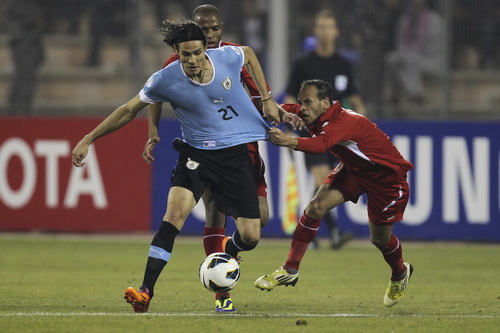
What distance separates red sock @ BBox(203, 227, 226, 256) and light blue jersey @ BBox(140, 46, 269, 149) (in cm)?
83

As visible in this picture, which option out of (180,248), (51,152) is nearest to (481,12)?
(180,248)

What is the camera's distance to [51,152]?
14117 millimetres

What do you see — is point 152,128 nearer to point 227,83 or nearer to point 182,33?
point 227,83

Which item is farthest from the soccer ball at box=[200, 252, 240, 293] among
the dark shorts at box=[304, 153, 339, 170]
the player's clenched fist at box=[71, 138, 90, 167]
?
the dark shorts at box=[304, 153, 339, 170]

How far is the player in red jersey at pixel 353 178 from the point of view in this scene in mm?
7762

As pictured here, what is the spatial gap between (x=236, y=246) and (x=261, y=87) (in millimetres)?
1201

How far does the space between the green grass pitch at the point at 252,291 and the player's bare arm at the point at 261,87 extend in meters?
1.44

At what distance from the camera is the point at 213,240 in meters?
7.98

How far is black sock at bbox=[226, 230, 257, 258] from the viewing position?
7.63 meters

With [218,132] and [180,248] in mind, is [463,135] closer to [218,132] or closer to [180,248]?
[180,248]

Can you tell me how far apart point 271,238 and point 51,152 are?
10.4ft

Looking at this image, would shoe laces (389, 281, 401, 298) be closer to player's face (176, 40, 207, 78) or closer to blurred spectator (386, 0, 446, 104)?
player's face (176, 40, 207, 78)

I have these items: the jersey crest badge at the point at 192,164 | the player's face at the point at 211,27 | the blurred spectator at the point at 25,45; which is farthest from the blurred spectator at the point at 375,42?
the jersey crest badge at the point at 192,164

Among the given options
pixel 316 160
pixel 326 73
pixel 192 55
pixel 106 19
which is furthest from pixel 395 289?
pixel 106 19
